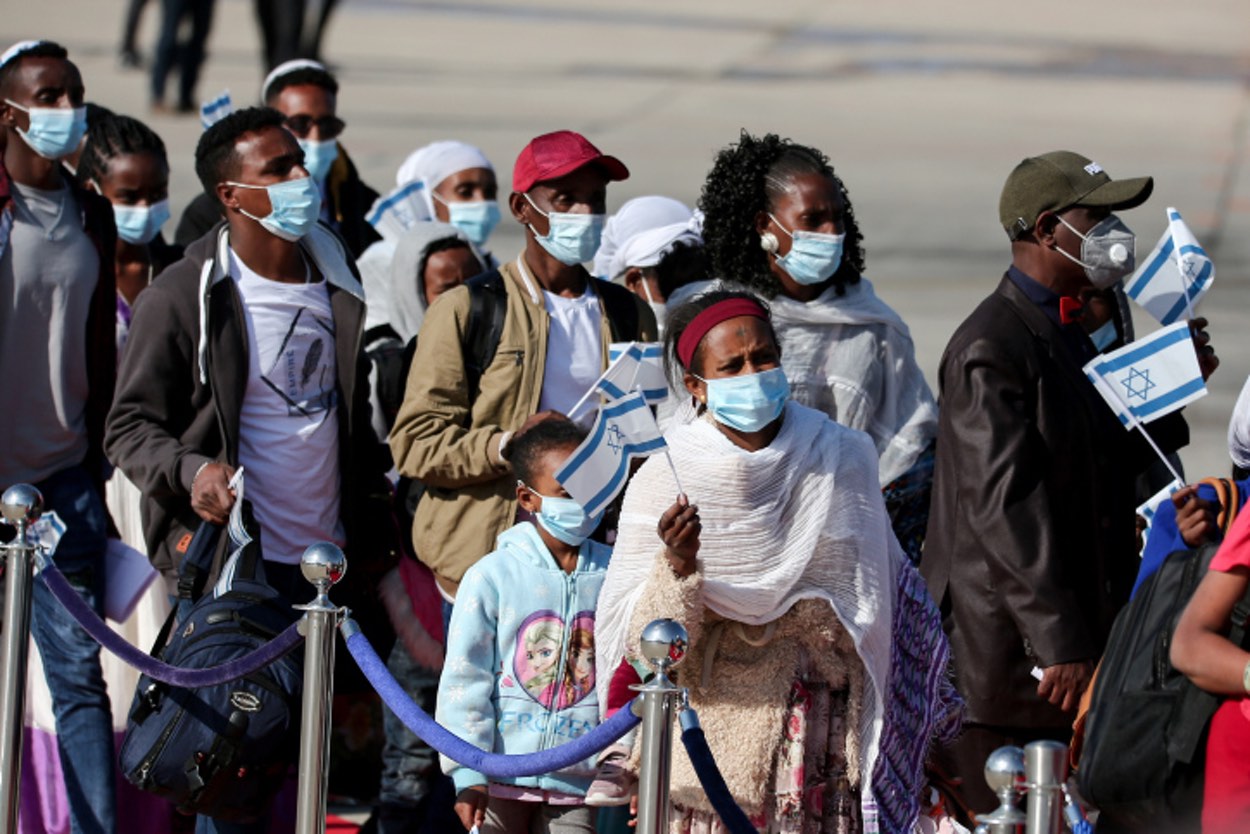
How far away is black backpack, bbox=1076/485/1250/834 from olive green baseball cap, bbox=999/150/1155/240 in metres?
1.56

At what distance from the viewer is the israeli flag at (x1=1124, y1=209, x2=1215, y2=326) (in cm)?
646

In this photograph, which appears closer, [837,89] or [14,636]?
[14,636]

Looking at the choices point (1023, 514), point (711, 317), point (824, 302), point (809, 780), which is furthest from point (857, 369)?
point (809, 780)

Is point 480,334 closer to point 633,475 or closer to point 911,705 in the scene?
point 633,475

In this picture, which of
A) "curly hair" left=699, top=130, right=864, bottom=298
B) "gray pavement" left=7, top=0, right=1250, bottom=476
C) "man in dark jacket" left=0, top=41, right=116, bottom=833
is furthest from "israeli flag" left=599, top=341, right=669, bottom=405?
"gray pavement" left=7, top=0, right=1250, bottom=476

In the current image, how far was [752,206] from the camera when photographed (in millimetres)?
6680

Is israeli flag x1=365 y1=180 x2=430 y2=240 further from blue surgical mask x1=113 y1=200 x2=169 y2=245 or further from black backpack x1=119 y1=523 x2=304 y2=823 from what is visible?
black backpack x1=119 y1=523 x2=304 y2=823

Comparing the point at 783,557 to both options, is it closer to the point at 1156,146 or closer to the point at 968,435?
the point at 968,435

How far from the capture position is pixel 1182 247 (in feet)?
21.2

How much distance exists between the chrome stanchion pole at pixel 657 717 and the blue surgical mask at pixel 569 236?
2.12 m

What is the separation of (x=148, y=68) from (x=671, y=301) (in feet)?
35.2

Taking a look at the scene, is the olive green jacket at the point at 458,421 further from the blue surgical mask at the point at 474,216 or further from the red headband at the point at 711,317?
the blue surgical mask at the point at 474,216

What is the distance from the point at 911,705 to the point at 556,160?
2116 mm

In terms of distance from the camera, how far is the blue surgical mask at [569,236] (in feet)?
21.7
